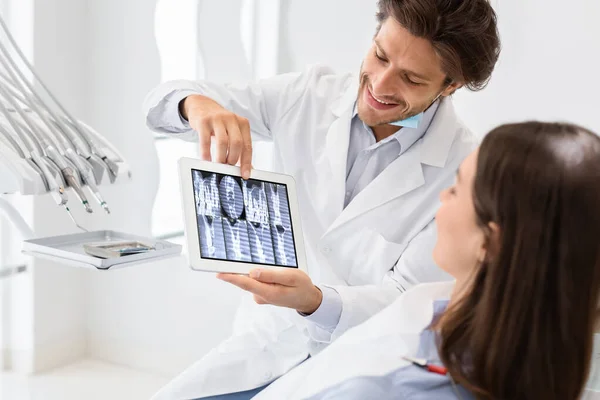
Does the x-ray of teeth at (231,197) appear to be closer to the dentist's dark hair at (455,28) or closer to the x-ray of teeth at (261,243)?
the x-ray of teeth at (261,243)

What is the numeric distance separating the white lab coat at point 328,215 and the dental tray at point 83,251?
1.30 feet

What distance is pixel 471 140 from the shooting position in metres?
1.72

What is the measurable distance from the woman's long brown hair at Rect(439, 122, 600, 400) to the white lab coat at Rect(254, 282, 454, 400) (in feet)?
0.33

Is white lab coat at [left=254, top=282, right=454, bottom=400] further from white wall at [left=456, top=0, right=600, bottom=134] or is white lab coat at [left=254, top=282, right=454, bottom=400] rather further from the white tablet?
white wall at [left=456, top=0, right=600, bottom=134]

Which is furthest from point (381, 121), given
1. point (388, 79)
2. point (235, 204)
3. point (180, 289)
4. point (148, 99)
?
point (180, 289)

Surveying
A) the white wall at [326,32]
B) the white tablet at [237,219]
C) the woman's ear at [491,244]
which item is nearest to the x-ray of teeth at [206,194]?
the white tablet at [237,219]

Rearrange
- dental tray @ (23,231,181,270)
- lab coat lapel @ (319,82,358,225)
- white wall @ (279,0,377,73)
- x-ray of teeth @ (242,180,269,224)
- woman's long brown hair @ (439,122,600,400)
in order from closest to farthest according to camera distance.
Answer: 1. woman's long brown hair @ (439,122,600,400)
2. dental tray @ (23,231,181,270)
3. x-ray of teeth @ (242,180,269,224)
4. lab coat lapel @ (319,82,358,225)
5. white wall @ (279,0,377,73)

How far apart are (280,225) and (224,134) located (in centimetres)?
21

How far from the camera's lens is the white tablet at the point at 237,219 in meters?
1.38

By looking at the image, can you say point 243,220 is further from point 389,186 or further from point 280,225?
point 389,186

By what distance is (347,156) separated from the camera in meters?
1.75

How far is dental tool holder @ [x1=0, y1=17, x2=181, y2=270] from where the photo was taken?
119 cm

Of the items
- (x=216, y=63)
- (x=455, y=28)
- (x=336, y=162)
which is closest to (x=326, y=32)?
(x=216, y=63)

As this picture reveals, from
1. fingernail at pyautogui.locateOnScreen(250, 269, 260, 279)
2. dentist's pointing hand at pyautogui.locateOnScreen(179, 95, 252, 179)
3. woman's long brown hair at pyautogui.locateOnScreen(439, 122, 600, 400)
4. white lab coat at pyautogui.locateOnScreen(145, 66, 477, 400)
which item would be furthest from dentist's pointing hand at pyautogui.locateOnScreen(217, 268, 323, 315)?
woman's long brown hair at pyautogui.locateOnScreen(439, 122, 600, 400)
